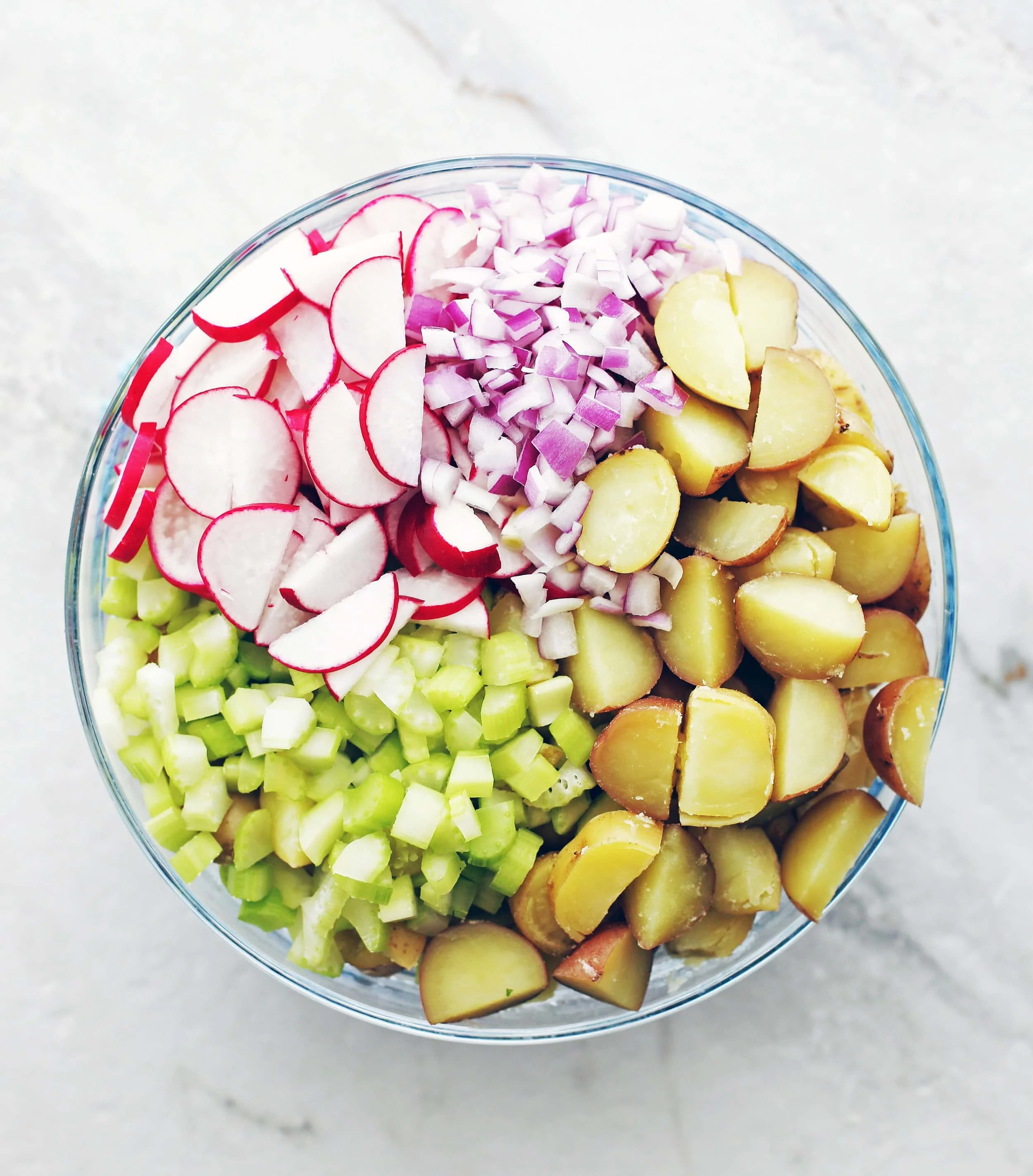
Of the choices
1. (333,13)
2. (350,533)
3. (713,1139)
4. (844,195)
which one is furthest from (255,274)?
(713,1139)

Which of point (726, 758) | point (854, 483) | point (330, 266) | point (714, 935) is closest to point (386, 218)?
point (330, 266)

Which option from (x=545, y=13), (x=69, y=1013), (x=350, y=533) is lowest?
(x=69, y=1013)

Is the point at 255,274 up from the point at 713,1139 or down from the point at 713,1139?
up

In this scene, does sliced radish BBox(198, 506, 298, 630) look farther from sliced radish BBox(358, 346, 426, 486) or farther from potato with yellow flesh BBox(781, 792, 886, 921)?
potato with yellow flesh BBox(781, 792, 886, 921)

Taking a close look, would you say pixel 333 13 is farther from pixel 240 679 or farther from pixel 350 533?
pixel 240 679

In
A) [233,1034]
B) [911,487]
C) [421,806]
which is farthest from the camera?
[233,1034]

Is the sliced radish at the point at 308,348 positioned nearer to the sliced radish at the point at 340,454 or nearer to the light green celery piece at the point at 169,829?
the sliced radish at the point at 340,454

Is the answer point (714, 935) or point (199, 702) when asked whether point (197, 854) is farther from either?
point (714, 935)
